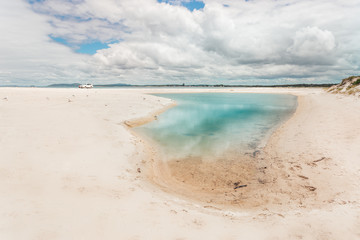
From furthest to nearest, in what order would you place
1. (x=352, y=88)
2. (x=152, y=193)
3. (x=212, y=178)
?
(x=352, y=88), (x=212, y=178), (x=152, y=193)

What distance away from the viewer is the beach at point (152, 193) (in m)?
5.36

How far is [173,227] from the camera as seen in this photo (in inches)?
221

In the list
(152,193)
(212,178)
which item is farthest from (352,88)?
(152,193)

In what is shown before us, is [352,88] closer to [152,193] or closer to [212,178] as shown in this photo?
[212,178]

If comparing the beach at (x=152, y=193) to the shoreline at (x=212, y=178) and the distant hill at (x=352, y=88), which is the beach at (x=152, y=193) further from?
the distant hill at (x=352, y=88)

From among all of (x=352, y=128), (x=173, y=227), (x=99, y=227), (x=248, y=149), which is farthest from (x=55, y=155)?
(x=352, y=128)

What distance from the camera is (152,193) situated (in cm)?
810

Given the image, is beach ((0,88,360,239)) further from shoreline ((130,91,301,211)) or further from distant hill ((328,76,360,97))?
distant hill ((328,76,360,97))

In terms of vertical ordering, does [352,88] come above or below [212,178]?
above

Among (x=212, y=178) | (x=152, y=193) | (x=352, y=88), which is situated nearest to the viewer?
(x=152, y=193)

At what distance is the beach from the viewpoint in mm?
5355

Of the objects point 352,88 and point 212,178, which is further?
point 352,88

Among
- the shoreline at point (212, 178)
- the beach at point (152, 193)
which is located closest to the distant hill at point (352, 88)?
the beach at point (152, 193)

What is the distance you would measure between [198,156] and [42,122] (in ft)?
42.9
